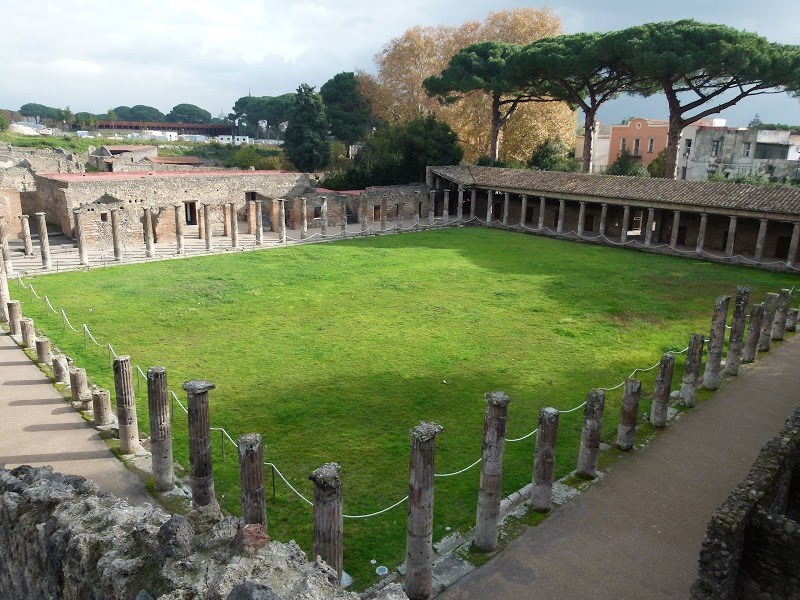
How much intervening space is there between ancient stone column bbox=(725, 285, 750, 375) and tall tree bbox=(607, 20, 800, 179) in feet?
65.8

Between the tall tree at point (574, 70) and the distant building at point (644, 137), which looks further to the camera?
the distant building at point (644, 137)

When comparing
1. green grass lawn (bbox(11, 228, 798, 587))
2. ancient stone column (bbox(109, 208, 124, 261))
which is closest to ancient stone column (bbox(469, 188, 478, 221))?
green grass lawn (bbox(11, 228, 798, 587))

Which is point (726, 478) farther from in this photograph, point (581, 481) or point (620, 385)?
point (620, 385)

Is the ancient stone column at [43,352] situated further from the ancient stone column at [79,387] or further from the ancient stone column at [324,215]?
the ancient stone column at [324,215]

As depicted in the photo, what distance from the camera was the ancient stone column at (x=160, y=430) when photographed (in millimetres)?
8656

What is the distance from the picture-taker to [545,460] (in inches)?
327

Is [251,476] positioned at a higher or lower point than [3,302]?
higher

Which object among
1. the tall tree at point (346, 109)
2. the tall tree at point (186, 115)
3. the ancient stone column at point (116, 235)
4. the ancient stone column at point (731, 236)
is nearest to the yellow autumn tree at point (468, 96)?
the tall tree at point (346, 109)

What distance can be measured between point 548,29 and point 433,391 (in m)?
38.8

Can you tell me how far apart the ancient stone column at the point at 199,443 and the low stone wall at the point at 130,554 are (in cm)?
241

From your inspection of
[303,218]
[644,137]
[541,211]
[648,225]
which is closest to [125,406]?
[303,218]

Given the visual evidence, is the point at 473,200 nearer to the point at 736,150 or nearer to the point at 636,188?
the point at 636,188

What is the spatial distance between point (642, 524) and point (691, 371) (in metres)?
4.66

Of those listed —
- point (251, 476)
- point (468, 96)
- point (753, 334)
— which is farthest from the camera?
point (468, 96)
